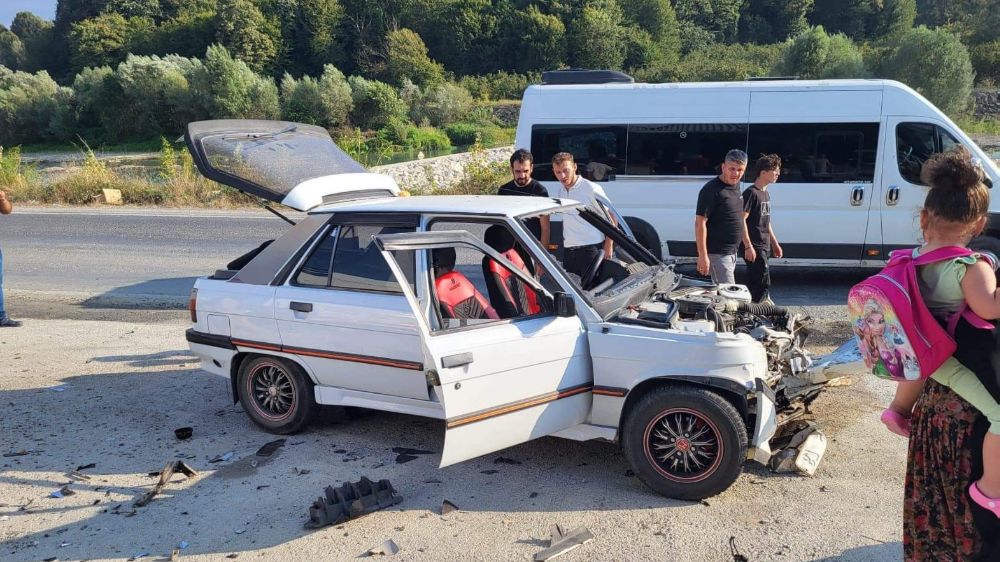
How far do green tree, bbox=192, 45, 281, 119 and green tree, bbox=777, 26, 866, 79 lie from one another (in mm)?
33394

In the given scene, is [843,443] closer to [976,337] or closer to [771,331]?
[771,331]

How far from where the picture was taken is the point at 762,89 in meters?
9.35

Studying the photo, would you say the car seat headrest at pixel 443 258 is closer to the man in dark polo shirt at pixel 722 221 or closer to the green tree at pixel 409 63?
the man in dark polo shirt at pixel 722 221

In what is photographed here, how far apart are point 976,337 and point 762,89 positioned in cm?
754

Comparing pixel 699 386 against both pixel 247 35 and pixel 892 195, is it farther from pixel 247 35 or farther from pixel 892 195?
pixel 247 35

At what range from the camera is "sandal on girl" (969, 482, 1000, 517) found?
2391 millimetres

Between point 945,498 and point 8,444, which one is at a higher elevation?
point 945,498

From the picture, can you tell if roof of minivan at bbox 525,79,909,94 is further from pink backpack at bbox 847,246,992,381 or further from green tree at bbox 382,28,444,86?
green tree at bbox 382,28,444,86

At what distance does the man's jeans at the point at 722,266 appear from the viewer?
6.80 meters

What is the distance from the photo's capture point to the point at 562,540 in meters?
3.88

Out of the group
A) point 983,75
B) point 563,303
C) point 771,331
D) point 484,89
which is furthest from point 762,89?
point 484,89

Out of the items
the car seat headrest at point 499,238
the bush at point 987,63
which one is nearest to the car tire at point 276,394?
the car seat headrest at point 499,238

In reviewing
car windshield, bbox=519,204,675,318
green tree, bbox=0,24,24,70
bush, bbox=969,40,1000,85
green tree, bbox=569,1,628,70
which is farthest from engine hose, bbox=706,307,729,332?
green tree, bbox=0,24,24,70

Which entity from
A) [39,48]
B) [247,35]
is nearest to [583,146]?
[247,35]
